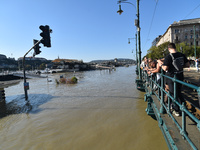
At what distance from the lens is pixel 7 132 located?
4895 mm

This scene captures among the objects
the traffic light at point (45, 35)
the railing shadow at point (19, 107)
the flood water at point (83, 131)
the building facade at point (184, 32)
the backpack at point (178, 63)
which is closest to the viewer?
the backpack at point (178, 63)

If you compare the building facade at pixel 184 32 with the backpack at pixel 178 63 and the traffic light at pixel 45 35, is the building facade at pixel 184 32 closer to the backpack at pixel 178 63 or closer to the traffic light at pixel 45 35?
the traffic light at pixel 45 35

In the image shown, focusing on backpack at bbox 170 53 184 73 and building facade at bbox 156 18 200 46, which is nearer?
backpack at bbox 170 53 184 73

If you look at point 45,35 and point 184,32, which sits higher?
point 184,32

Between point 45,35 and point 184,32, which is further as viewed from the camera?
point 184,32

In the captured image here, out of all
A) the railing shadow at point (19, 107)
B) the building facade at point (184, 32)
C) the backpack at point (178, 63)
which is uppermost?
the building facade at point (184, 32)

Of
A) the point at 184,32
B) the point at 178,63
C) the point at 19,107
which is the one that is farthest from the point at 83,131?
the point at 184,32

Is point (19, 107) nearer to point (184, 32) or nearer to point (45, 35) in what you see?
point (45, 35)

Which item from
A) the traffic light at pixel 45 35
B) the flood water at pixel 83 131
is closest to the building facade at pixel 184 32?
the traffic light at pixel 45 35

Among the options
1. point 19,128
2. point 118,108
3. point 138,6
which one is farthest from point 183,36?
point 19,128

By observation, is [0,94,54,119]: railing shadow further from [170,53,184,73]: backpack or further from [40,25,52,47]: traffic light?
[170,53,184,73]: backpack

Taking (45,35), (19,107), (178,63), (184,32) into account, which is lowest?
(19,107)

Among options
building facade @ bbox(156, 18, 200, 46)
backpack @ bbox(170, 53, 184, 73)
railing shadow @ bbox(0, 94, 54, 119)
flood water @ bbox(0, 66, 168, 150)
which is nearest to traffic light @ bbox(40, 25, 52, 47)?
railing shadow @ bbox(0, 94, 54, 119)

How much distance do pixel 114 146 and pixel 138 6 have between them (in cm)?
1047
